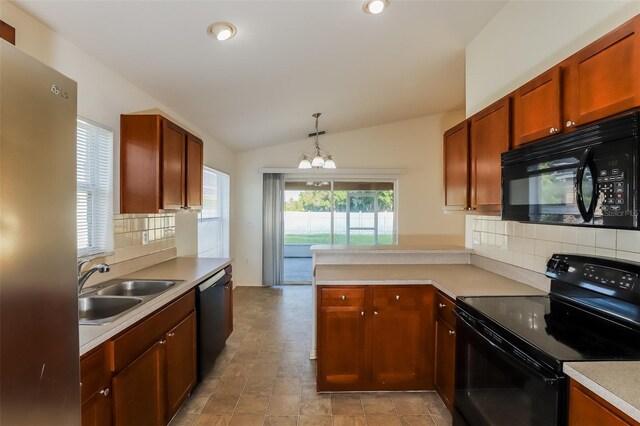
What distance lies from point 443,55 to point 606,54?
1980mm

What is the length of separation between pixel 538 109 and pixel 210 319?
8.73 ft

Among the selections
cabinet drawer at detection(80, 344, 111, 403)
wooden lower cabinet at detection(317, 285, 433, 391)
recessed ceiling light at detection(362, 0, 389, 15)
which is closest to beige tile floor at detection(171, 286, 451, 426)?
wooden lower cabinet at detection(317, 285, 433, 391)

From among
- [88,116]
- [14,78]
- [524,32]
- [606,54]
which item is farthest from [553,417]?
[88,116]

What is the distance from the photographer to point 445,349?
2.22m

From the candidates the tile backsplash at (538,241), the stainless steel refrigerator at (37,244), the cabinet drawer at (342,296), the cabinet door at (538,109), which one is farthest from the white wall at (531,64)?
the stainless steel refrigerator at (37,244)

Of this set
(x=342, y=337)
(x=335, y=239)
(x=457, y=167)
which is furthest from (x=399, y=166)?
(x=342, y=337)

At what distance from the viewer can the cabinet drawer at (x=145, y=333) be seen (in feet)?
4.91

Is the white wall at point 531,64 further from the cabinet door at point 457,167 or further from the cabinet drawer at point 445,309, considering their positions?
the cabinet drawer at point 445,309

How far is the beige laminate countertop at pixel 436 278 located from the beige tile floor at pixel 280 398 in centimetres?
87

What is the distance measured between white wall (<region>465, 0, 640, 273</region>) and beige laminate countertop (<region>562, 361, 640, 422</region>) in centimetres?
66

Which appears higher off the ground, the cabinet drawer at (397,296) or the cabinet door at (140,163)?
the cabinet door at (140,163)

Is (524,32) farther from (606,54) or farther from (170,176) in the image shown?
(170,176)

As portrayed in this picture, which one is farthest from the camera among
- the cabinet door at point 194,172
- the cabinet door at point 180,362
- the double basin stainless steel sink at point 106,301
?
the cabinet door at point 194,172

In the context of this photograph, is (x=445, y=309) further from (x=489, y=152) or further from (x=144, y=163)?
(x=144, y=163)
